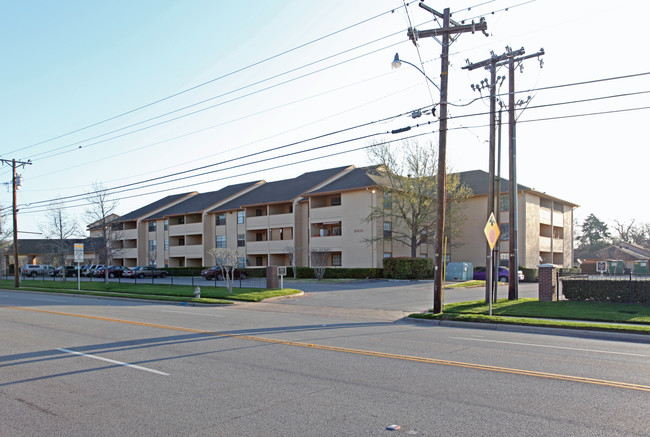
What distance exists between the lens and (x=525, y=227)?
149 ft

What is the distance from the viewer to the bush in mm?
39812

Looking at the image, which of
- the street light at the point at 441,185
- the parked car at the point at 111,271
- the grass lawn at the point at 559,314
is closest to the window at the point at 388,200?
the grass lawn at the point at 559,314

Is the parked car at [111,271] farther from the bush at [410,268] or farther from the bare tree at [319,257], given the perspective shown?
the bush at [410,268]

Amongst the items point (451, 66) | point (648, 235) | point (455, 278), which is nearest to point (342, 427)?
point (451, 66)

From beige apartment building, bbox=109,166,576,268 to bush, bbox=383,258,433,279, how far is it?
3.09 m

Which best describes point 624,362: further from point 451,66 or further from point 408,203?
point 408,203

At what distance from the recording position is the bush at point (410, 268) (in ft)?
131

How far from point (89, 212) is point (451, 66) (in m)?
32.7

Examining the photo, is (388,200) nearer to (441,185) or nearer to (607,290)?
(607,290)

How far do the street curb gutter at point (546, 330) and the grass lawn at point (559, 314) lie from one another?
0.25m

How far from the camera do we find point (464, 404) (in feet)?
20.2

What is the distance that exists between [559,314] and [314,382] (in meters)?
12.1

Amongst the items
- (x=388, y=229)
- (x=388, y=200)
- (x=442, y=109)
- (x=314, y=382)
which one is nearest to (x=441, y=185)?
(x=442, y=109)

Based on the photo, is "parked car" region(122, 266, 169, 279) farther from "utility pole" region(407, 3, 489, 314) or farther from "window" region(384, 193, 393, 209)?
"utility pole" region(407, 3, 489, 314)
